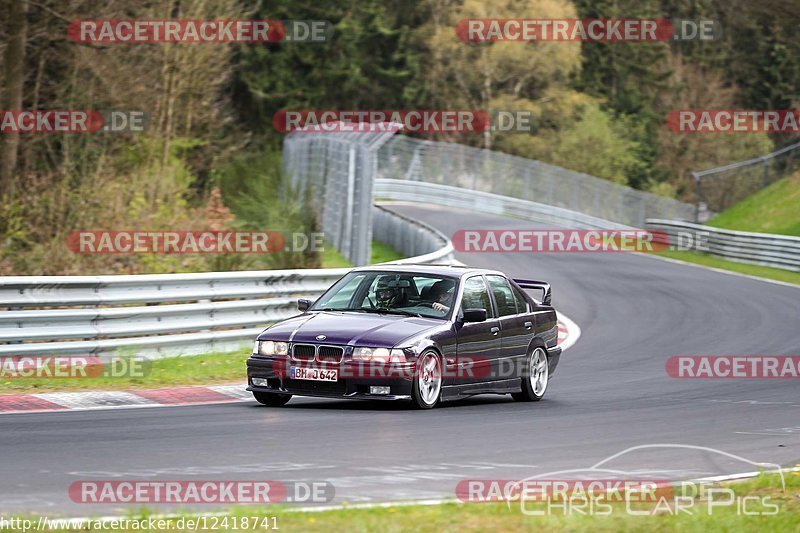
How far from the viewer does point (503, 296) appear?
14.0m

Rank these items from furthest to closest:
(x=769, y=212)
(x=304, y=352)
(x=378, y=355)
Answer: (x=769, y=212) → (x=304, y=352) → (x=378, y=355)

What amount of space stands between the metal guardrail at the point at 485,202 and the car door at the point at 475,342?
3995 centimetres

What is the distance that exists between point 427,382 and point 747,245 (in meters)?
28.5

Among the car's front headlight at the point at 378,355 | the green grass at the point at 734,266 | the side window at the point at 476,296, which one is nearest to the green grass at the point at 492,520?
the car's front headlight at the point at 378,355

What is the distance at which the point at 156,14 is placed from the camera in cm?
3372

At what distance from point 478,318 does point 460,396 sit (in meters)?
0.79

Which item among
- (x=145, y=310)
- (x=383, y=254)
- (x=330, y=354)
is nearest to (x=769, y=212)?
(x=383, y=254)

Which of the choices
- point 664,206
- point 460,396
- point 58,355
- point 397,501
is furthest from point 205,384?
point 664,206

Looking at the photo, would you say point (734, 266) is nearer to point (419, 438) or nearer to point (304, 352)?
point (304, 352)

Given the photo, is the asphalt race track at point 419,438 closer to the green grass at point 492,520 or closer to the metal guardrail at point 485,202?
the green grass at point 492,520

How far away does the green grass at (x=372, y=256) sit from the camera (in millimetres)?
26062

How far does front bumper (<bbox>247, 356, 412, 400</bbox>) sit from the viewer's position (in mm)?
11797

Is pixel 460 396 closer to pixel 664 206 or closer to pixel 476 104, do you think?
pixel 664 206

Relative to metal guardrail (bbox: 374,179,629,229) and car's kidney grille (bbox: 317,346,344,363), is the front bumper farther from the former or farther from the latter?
metal guardrail (bbox: 374,179,629,229)
